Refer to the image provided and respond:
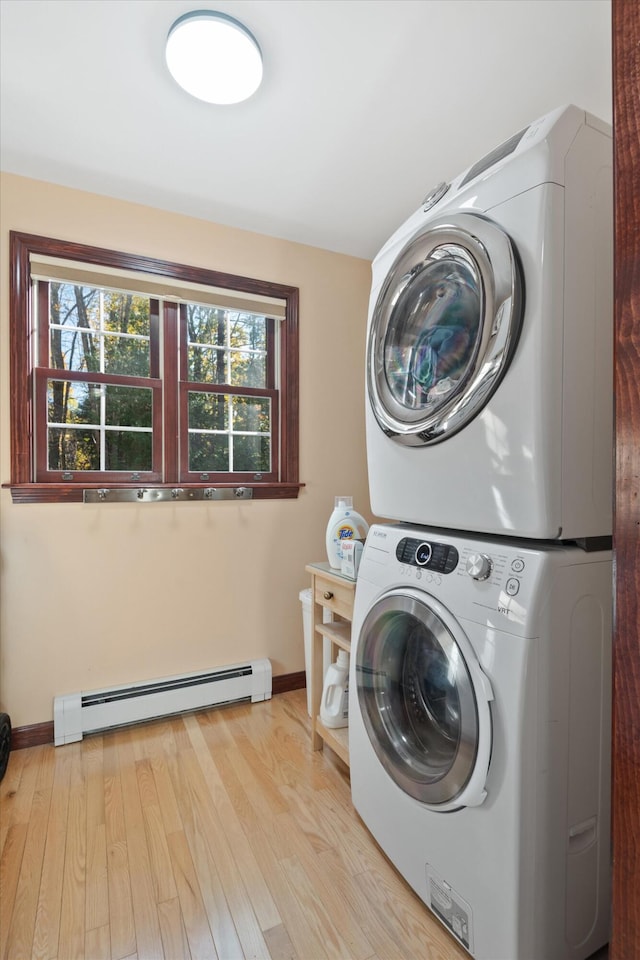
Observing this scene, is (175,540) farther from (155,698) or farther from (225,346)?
(225,346)

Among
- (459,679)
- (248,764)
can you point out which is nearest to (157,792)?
(248,764)

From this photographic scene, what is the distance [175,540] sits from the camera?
221cm

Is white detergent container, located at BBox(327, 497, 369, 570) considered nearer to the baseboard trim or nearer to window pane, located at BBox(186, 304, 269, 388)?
window pane, located at BBox(186, 304, 269, 388)

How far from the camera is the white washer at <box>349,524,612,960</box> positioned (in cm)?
89

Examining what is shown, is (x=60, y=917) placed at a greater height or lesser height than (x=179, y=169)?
lesser

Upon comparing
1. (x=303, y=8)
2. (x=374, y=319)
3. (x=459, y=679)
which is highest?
(x=303, y=8)

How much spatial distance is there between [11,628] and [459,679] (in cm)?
186

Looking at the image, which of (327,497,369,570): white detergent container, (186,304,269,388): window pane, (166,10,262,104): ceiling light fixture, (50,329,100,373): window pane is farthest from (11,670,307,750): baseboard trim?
(166,10,262,104): ceiling light fixture

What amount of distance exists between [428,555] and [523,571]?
0.92 ft

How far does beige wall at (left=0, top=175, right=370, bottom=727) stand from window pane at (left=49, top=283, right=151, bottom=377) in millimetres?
201

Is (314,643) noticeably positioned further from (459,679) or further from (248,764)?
(459,679)

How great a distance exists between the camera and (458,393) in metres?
1.09

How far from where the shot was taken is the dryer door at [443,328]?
989mm

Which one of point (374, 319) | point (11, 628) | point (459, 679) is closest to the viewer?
point (459, 679)
